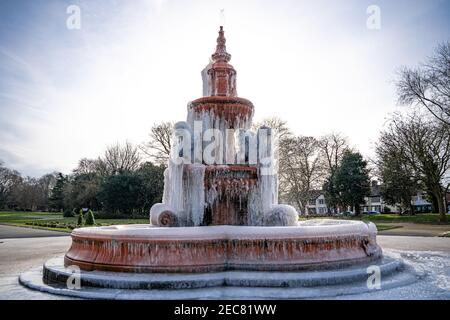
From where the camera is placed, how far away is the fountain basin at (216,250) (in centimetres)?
614

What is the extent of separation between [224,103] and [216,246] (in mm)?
5275

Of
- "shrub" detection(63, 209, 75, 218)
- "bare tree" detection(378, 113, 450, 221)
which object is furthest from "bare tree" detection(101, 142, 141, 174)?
"bare tree" detection(378, 113, 450, 221)

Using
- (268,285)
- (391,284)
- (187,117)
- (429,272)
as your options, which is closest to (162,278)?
(268,285)

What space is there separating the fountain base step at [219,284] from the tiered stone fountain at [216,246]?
0.02m

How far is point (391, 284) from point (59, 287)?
5417 millimetres

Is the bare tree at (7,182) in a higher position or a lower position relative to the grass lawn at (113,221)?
higher

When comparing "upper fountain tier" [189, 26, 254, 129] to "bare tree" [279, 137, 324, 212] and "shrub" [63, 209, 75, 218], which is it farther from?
"shrub" [63, 209, 75, 218]

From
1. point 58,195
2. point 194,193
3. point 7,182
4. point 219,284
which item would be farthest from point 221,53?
point 7,182

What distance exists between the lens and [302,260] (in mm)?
6273

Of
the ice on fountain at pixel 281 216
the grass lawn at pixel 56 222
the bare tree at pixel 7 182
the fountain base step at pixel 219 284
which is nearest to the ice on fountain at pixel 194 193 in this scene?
the ice on fountain at pixel 281 216

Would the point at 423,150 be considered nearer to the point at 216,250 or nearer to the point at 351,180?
the point at 351,180

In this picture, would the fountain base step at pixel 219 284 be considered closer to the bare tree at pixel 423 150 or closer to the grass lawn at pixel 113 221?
the grass lawn at pixel 113 221

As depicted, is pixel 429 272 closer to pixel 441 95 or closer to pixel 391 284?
pixel 391 284

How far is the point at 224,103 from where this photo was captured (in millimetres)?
10547
